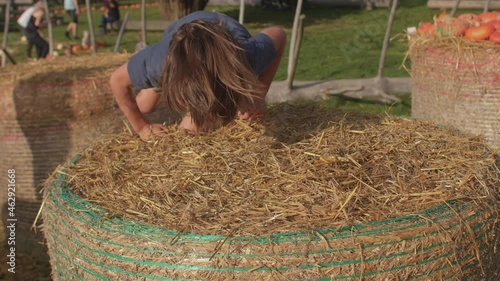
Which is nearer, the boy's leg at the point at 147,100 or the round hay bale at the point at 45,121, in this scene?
the boy's leg at the point at 147,100

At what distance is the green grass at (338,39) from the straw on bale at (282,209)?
393cm

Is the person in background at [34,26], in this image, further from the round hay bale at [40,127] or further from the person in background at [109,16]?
the person in background at [109,16]

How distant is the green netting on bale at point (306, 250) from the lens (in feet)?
6.14

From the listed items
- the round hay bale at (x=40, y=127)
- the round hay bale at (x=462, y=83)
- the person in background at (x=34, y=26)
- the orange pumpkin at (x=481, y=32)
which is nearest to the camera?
the round hay bale at (x=40, y=127)

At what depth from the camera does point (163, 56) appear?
2.90 meters

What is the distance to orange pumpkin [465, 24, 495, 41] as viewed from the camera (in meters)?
5.46

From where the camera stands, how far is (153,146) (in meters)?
2.85

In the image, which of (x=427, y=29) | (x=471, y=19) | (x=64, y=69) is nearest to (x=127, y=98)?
(x=64, y=69)

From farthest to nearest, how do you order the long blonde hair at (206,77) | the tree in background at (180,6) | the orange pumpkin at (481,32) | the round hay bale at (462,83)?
the tree in background at (180,6) → the orange pumpkin at (481,32) → the round hay bale at (462,83) → the long blonde hair at (206,77)

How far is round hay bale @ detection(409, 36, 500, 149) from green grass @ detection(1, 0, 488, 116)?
2.33 ft

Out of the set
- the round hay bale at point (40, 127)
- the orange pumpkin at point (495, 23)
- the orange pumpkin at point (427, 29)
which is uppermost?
the orange pumpkin at point (495, 23)

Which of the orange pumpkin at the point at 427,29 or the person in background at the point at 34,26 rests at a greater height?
the orange pumpkin at the point at 427,29

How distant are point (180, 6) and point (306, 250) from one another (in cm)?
1378

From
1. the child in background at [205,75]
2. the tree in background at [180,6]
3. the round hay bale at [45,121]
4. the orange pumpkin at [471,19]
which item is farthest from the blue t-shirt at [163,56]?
the tree in background at [180,6]
